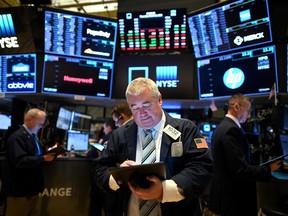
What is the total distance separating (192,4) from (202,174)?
3778 millimetres

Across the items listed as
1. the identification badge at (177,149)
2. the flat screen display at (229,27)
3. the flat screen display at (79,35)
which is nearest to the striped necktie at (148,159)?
the identification badge at (177,149)

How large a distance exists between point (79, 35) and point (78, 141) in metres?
1.74

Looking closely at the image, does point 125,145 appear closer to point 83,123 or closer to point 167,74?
point 167,74

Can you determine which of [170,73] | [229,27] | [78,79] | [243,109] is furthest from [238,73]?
[78,79]

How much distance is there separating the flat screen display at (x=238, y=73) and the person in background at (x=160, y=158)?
2118 mm

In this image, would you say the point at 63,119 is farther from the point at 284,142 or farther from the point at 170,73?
the point at 284,142

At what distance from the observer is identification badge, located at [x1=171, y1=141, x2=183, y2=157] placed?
1550 mm

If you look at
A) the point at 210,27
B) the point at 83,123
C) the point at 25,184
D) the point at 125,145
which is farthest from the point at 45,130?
the point at 125,145

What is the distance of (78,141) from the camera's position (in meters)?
4.88

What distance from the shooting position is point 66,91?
13.7 feet

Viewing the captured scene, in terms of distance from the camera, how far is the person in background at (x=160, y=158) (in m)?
1.42

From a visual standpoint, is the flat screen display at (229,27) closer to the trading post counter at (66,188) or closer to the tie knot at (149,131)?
the trading post counter at (66,188)

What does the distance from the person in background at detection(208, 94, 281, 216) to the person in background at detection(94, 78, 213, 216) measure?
1059 millimetres

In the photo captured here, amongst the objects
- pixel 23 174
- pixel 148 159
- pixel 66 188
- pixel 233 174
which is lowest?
pixel 66 188
